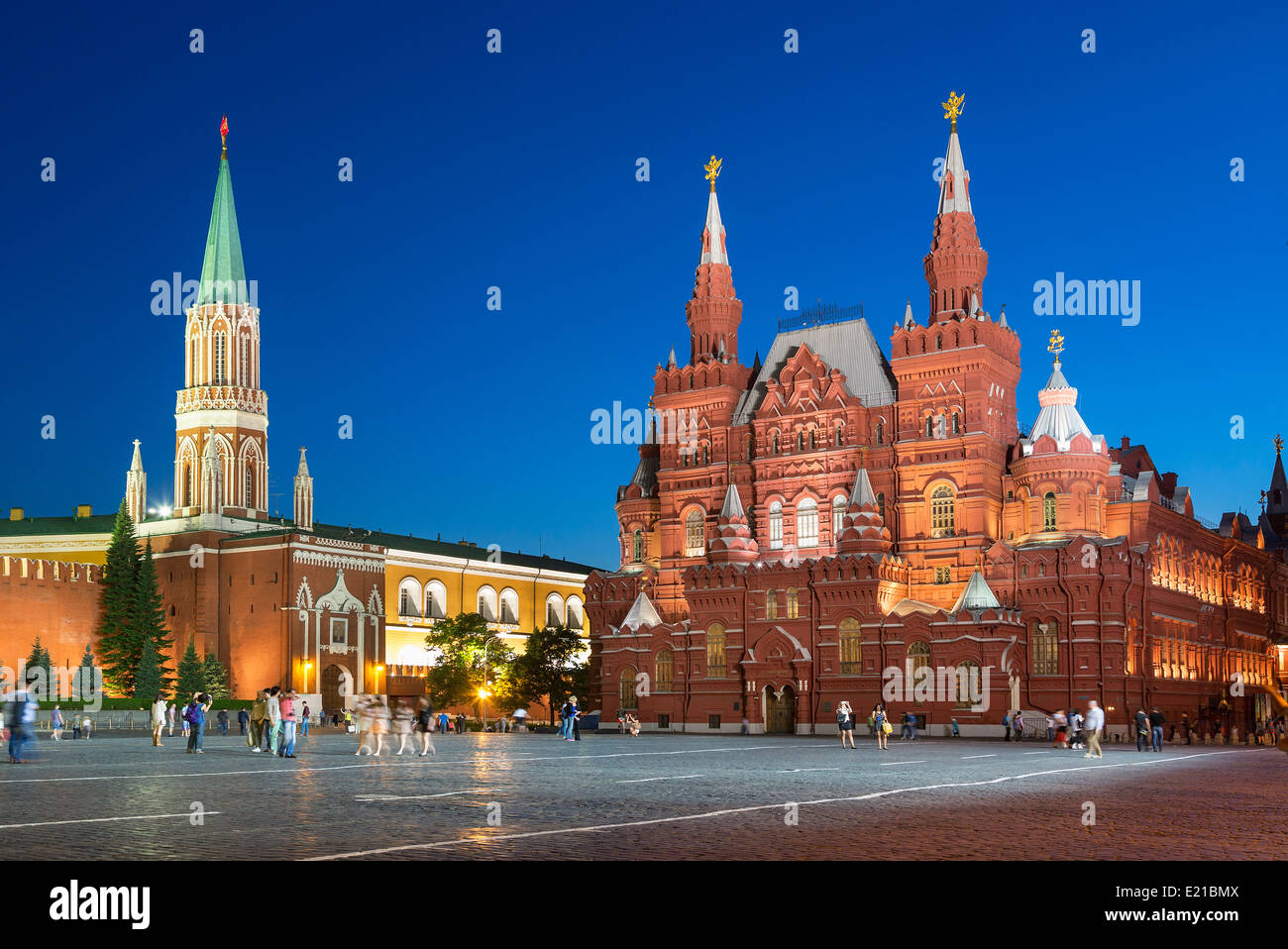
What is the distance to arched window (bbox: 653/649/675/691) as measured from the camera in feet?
231

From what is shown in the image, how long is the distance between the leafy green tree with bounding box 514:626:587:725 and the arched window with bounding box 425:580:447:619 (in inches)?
900

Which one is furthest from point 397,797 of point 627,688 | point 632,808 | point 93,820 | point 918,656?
point 627,688

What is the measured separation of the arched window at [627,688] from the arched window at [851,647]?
12.7m

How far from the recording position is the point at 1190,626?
230 ft

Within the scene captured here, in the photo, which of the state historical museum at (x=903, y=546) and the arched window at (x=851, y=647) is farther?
the arched window at (x=851, y=647)

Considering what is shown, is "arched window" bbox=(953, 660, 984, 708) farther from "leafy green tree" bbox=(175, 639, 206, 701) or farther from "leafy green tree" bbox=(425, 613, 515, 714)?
"leafy green tree" bbox=(175, 639, 206, 701)

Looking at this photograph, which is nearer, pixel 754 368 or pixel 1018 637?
pixel 1018 637

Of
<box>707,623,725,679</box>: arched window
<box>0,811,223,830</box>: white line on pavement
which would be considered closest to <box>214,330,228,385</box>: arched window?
<box>707,623,725,679</box>: arched window

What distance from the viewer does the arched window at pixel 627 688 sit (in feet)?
234

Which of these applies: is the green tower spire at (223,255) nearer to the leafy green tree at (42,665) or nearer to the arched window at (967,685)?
the leafy green tree at (42,665)

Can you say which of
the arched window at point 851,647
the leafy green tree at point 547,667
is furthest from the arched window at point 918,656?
the leafy green tree at point 547,667
